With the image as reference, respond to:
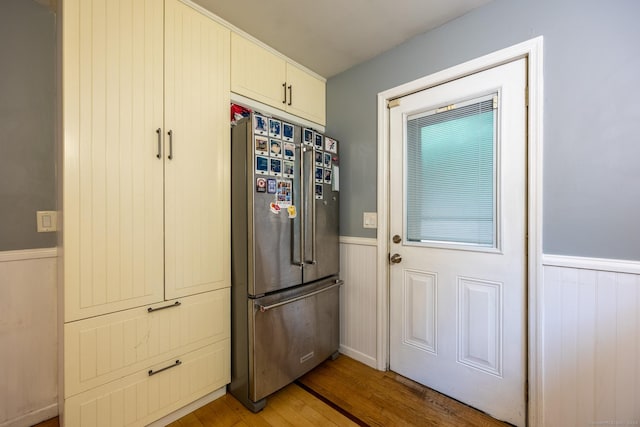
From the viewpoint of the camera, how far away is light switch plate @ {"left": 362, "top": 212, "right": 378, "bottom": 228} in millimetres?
2041

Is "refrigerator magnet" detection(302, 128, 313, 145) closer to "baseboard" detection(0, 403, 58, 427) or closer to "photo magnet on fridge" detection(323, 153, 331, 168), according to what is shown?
"photo magnet on fridge" detection(323, 153, 331, 168)

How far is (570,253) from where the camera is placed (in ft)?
4.35

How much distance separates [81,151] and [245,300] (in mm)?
1116

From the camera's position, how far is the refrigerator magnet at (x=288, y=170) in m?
1.71

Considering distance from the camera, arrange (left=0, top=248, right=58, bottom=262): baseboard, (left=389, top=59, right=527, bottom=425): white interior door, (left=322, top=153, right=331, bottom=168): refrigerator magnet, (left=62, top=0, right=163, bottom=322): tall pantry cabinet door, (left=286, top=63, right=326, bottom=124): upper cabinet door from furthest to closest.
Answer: (left=286, top=63, right=326, bottom=124): upper cabinet door, (left=322, top=153, right=331, bottom=168): refrigerator magnet, (left=389, top=59, right=527, bottom=425): white interior door, (left=0, top=248, right=58, bottom=262): baseboard, (left=62, top=0, right=163, bottom=322): tall pantry cabinet door

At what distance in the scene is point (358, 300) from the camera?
2158 mm

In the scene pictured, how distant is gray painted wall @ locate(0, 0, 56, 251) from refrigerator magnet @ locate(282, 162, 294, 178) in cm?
134

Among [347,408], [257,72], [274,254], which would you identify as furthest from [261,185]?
[347,408]

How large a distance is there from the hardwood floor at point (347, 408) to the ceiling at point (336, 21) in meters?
2.44

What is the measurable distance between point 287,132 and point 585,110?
1572mm

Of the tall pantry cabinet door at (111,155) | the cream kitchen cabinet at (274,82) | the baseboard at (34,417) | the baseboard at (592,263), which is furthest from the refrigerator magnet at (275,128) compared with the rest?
the baseboard at (34,417)

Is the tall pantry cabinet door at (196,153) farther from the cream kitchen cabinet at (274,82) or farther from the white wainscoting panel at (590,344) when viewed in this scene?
the white wainscoting panel at (590,344)

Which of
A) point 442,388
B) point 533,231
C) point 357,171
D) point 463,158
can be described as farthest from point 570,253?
point 357,171

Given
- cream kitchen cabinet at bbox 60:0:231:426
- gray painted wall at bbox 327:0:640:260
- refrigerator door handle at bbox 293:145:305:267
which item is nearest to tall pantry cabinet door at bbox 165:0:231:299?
cream kitchen cabinet at bbox 60:0:231:426
